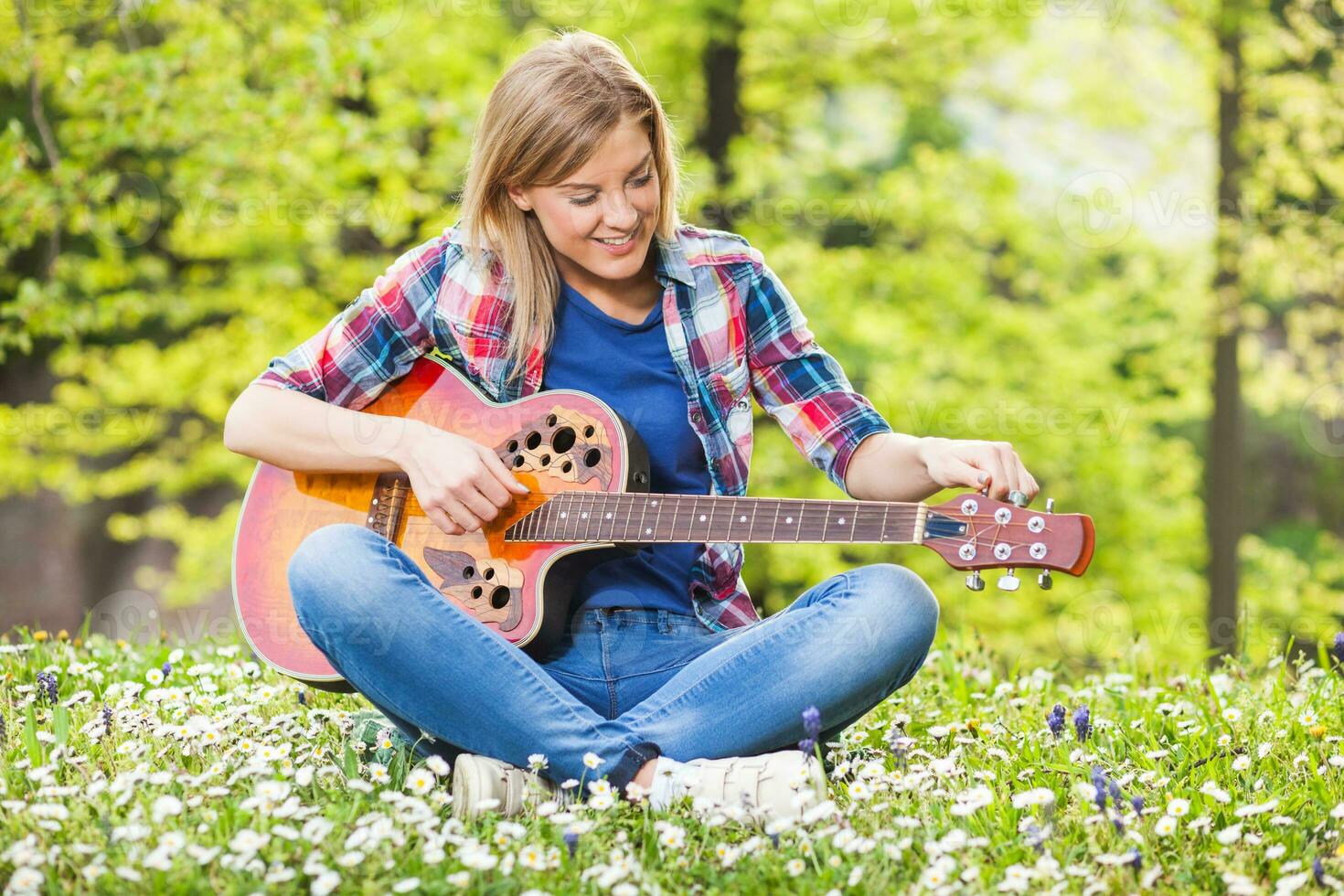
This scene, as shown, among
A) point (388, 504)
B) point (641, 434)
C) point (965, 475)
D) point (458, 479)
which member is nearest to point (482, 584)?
point (458, 479)

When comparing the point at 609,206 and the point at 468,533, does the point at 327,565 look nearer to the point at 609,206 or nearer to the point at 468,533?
the point at 468,533

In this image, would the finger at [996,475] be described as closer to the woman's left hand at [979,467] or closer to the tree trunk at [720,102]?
the woman's left hand at [979,467]

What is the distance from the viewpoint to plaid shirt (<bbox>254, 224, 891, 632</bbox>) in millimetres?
2850

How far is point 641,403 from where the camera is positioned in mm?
2832

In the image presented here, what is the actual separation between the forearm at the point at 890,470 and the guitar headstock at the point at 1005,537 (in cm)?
25

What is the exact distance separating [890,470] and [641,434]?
530 mm

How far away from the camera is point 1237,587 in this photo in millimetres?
9273

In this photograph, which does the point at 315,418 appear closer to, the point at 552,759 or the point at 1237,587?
the point at 552,759

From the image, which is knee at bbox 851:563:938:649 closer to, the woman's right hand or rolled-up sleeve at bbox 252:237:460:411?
the woman's right hand

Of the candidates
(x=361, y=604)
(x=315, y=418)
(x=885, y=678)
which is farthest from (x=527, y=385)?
(x=885, y=678)

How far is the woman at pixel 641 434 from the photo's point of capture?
7.80 feet

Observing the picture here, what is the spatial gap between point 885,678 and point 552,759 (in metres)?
0.64

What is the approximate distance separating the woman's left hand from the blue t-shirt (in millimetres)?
552

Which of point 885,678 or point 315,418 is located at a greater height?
point 315,418
